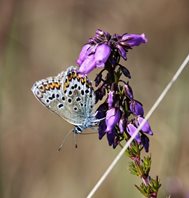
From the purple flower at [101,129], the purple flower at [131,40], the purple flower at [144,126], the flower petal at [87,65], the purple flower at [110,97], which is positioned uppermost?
the purple flower at [131,40]

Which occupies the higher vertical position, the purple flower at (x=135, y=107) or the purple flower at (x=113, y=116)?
the purple flower at (x=135, y=107)

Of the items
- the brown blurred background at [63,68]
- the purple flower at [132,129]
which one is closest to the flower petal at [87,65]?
the purple flower at [132,129]

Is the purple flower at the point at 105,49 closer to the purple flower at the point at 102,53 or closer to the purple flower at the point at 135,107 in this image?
the purple flower at the point at 102,53

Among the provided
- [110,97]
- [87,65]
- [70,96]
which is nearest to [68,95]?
A: [70,96]

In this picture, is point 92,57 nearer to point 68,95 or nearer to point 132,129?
point 68,95

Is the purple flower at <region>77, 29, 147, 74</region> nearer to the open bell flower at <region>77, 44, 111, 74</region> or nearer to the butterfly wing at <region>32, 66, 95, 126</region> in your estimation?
the open bell flower at <region>77, 44, 111, 74</region>

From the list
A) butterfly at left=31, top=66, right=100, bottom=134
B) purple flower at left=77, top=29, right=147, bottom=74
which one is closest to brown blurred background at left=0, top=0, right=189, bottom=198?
butterfly at left=31, top=66, right=100, bottom=134

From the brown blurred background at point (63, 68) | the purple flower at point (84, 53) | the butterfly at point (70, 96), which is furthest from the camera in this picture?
the brown blurred background at point (63, 68)

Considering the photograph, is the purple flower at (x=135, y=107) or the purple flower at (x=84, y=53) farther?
the purple flower at (x=84, y=53)
